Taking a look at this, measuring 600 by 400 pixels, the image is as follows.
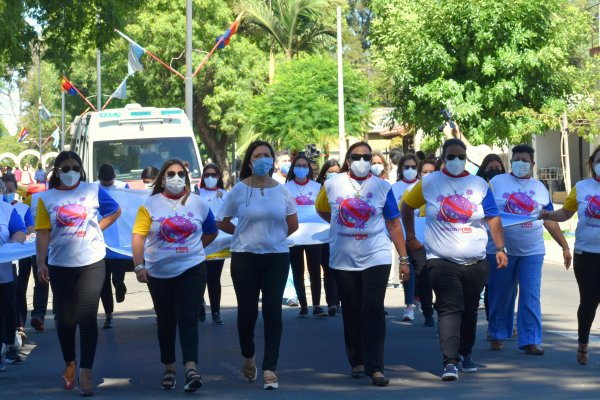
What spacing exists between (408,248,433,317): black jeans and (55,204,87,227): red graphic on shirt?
4.79 meters

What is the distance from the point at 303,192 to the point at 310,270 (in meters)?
0.93

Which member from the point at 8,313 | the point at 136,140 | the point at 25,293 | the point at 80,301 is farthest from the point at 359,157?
the point at 136,140

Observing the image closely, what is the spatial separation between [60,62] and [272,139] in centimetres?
1405

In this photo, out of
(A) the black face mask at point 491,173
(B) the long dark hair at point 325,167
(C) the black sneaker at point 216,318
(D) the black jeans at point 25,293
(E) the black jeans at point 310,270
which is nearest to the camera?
(A) the black face mask at point 491,173

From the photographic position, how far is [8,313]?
1095cm

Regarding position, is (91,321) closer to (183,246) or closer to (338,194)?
(183,246)

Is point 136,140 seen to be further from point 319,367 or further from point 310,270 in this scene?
point 319,367

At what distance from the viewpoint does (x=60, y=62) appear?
79.2 feet

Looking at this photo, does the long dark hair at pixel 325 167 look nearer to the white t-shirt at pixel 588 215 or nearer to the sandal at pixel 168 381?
the white t-shirt at pixel 588 215

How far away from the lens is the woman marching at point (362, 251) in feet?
31.6

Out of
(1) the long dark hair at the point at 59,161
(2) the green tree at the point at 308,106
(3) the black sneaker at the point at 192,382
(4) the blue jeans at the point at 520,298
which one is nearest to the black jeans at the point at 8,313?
(1) the long dark hair at the point at 59,161

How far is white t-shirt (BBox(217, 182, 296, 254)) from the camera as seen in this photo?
9617 mm

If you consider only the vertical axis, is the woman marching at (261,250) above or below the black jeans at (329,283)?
above

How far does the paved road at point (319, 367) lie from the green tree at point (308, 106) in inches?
900
